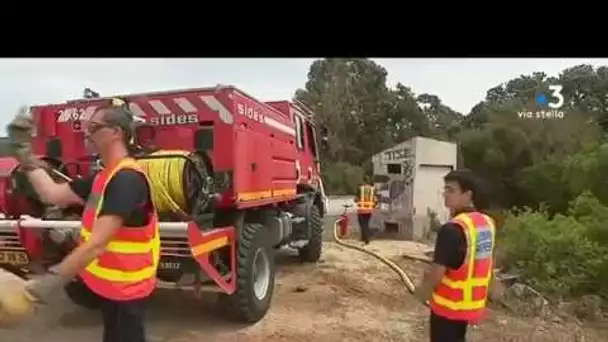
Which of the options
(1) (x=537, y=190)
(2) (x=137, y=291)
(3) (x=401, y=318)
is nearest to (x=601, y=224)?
(3) (x=401, y=318)

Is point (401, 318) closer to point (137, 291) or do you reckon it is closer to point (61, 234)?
point (61, 234)

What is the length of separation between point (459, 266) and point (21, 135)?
233 centimetres

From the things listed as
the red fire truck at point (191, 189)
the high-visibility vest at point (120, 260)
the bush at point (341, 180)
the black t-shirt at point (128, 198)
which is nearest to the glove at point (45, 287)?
the high-visibility vest at point (120, 260)

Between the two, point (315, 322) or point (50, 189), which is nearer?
point (50, 189)

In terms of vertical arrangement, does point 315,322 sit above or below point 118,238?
below

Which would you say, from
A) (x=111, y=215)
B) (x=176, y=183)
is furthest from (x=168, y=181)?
(x=111, y=215)

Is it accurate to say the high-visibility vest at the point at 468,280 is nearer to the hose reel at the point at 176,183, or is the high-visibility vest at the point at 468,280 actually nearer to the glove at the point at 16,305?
→ the glove at the point at 16,305

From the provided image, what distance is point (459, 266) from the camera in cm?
329

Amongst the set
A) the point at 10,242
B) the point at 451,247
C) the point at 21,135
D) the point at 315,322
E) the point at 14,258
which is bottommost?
the point at 315,322

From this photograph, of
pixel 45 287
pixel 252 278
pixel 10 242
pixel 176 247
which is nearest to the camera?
pixel 45 287

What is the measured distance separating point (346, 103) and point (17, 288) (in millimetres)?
42147

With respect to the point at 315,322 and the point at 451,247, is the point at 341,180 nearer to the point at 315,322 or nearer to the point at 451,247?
the point at 315,322

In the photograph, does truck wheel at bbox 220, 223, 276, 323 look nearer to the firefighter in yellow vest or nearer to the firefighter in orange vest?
the firefighter in orange vest

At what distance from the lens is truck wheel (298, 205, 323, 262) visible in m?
10.1
